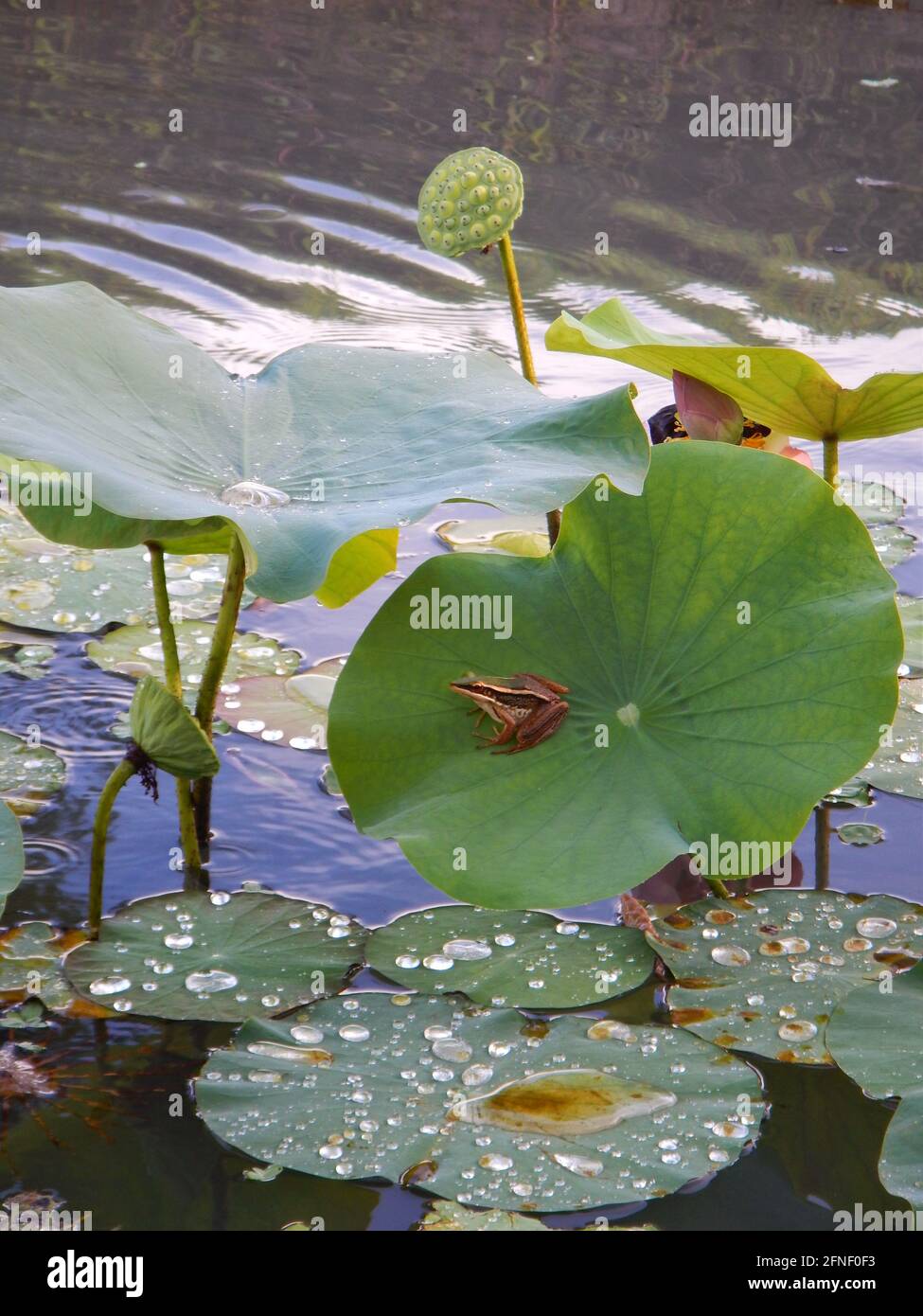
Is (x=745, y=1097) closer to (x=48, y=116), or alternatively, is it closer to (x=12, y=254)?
(x=12, y=254)

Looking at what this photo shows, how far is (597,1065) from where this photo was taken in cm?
101

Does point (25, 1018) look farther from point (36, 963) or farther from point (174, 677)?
point (174, 677)

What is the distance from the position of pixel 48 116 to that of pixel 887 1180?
13.4ft

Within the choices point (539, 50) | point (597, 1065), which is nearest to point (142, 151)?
point (539, 50)

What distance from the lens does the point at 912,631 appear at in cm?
176

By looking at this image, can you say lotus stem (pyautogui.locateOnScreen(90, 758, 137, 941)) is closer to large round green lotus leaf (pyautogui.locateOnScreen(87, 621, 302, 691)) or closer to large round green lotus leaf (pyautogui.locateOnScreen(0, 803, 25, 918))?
large round green lotus leaf (pyautogui.locateOnScreen(0, 803, 25, 918))

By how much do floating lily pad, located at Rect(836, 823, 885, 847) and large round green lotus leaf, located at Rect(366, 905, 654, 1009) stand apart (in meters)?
0.34

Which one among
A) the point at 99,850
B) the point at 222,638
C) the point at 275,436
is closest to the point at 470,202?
the point at 275,436

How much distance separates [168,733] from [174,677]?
161 millimetres

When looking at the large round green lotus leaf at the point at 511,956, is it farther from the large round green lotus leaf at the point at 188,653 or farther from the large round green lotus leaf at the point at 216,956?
the large round green lotus leaf at the point at 188,653

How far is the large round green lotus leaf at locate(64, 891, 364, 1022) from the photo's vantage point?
1.08 m

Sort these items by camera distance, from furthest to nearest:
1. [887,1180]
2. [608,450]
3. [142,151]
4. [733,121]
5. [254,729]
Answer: [733,121] < [142,151] < [254,729] < [608,450] < [887,1180]

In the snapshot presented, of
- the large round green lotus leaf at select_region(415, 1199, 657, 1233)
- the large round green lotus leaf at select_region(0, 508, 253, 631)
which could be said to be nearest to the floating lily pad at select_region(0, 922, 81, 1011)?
the large round green lotus leaf at select_region(415, 1199, 657, 1233)

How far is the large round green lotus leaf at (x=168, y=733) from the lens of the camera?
108 centimetres
